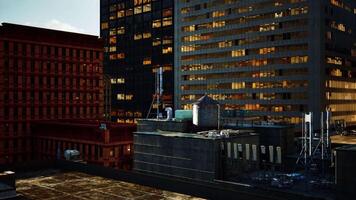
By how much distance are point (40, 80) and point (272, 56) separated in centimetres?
7546

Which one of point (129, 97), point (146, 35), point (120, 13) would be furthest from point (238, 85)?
point (120, 13)

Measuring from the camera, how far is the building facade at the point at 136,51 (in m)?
167

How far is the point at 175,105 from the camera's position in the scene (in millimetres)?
160375

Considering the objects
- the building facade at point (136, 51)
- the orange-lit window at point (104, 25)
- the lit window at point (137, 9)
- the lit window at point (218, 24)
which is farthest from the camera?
the orange-lit window at point (104, 25)

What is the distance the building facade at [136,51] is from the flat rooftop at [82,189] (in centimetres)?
12326

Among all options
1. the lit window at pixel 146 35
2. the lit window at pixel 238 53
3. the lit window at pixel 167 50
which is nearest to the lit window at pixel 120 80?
the lit window at pixel 146 35

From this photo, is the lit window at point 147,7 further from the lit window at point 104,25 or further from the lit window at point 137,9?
the lit window at point 104,25

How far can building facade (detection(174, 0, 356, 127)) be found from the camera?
119375mm

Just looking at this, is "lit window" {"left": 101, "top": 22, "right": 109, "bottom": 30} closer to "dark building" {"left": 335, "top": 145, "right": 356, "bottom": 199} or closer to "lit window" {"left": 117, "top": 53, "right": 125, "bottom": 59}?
"lit window" {"left": 117, "top": 53, "right": 125, "bottom": 59}

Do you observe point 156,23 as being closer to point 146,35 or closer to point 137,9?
point 146,35

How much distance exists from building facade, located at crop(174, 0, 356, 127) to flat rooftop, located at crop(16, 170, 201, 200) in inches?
3648

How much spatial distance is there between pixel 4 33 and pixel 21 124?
1941 cm

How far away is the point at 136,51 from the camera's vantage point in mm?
179250

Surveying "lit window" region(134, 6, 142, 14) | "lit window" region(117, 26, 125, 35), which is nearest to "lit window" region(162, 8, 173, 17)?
"lit window" region(134, 6, 142, 14)
